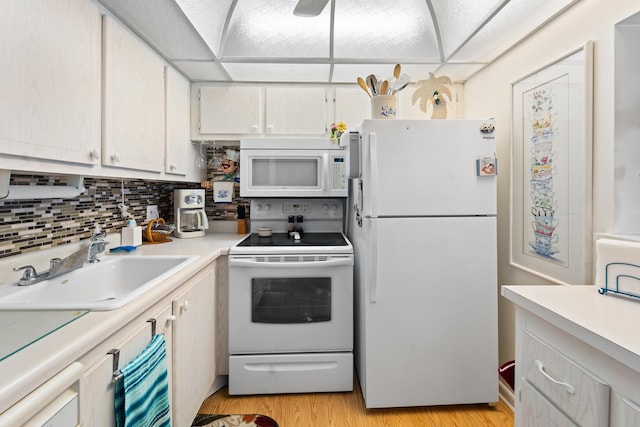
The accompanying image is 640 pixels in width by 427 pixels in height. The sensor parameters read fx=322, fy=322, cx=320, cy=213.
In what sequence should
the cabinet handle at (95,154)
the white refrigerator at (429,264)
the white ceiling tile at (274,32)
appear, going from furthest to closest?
the white ceiling tile at (274,32), the white refrigerator at (429,264), the cabinet handle at (95,154)

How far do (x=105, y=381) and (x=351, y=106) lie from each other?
7.17 feet

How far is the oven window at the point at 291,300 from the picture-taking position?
6.42ft

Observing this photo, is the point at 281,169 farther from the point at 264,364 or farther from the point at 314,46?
the point at 264,364

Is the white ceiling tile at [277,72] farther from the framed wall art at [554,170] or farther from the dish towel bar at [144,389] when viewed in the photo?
the dish towel bar at [144,389]

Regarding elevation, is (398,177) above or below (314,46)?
below

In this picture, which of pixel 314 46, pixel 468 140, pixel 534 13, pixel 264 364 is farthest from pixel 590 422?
pixel 314 46

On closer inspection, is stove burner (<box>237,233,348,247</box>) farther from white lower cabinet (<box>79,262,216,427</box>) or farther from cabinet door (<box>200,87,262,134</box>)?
cabinet door (<box>200,87,262,134</box>)

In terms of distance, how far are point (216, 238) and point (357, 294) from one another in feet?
3.76

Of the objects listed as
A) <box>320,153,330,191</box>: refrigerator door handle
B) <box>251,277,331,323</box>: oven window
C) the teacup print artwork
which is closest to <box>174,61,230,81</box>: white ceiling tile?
<box>320,153,330,191</box>: refrigerator door handle

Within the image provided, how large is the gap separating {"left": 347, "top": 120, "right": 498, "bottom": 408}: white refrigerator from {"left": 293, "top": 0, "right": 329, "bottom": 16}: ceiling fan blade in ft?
1.95

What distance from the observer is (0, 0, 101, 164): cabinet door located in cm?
95

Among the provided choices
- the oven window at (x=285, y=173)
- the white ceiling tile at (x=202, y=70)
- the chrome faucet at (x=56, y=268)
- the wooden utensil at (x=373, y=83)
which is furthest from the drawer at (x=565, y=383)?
the white ceiling tile at (x=202, y=70)

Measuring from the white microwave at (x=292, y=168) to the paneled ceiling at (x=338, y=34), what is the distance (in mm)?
506

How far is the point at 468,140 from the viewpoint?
177cm
